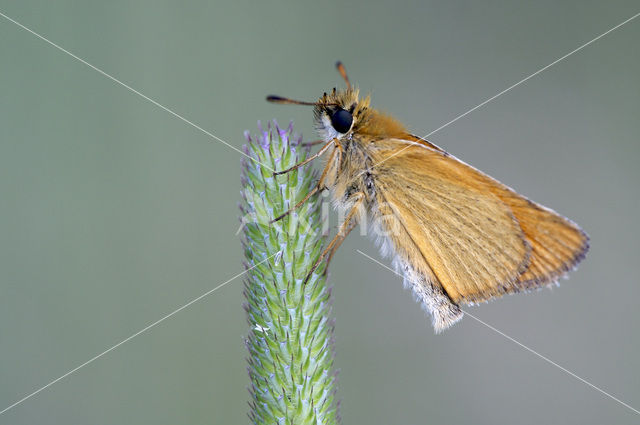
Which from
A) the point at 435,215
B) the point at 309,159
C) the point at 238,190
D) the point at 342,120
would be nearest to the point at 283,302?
the point at 309,159

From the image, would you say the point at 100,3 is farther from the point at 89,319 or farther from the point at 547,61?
the point at 547,61

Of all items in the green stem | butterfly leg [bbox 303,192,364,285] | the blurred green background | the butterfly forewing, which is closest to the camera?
the green stem

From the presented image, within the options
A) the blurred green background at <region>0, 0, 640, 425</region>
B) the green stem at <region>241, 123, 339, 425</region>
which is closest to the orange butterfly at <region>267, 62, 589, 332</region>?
the green stem at <region>241, 123, 339, 425</region>

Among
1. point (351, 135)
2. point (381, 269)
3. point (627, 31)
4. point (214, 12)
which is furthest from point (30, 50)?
point (627, 31)

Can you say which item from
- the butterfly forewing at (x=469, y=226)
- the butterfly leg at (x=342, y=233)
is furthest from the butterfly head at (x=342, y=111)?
the butterfly leg at (x=342, y=233)

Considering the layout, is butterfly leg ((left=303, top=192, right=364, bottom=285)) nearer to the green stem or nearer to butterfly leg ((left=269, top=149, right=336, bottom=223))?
the green stem
